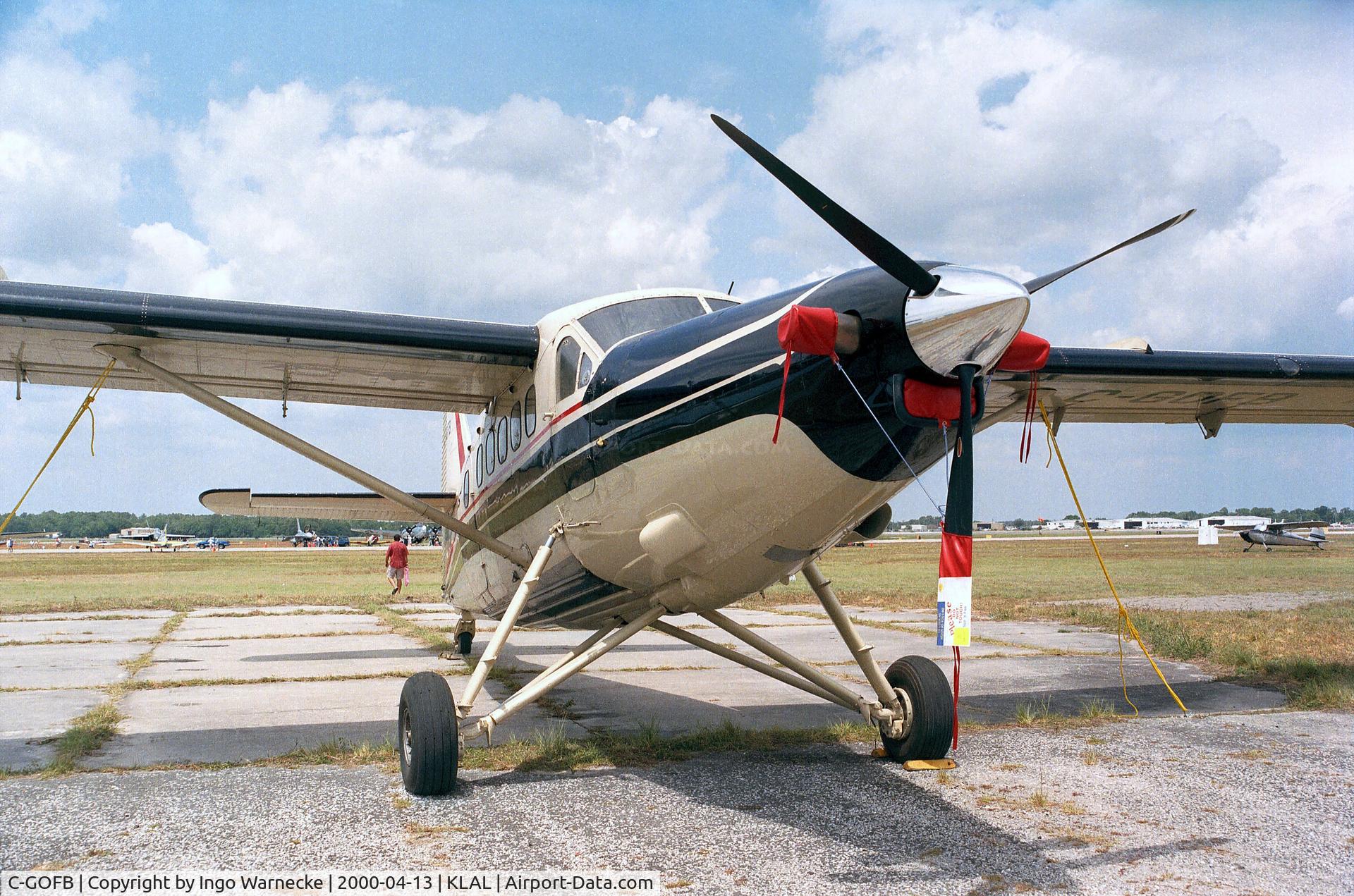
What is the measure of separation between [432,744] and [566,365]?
8.87 feet

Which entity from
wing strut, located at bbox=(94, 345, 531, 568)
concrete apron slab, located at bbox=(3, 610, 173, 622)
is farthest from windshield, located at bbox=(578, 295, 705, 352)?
concrete apron slab, located at bbox=(3, 610, 173, 622)

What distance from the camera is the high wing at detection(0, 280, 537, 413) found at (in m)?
6.60

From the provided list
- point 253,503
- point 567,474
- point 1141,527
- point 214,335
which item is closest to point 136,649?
point 253,503

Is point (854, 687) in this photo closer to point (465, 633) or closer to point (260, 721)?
point (465, 633)

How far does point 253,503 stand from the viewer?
13148 mm

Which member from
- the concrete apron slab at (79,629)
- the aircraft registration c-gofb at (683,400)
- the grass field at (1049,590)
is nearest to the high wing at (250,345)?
the aircraft registration c-gofb at (683,400)

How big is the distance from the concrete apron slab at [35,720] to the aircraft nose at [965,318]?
6.81 metres

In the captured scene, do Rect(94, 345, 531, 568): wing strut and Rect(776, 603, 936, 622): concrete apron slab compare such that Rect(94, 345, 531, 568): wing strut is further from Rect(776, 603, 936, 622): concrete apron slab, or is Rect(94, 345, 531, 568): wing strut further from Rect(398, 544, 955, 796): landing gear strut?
Rect(776, 603, 936, 622): concrete apron slab

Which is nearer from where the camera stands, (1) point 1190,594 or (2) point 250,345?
(2) point 250,345

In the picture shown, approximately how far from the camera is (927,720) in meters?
6.50

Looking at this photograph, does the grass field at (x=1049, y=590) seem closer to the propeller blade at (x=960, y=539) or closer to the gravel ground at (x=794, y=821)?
the gravel ground at (x=794, y=821)

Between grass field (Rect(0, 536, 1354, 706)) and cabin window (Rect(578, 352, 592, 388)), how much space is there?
7.48 m

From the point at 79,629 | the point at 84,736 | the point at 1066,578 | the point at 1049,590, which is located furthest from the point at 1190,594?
the point at 79,629

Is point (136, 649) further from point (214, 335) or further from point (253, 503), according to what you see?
point (214, 335)
